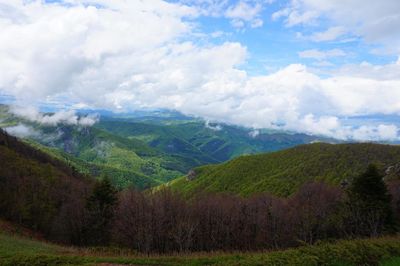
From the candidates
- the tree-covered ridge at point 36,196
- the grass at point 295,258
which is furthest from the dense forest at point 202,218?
the grass at point 295,258

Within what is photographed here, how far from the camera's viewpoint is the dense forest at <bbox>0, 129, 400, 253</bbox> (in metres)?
65.9

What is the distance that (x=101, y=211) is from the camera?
72.4 m

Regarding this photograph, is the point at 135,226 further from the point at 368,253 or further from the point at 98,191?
the point at 368,253

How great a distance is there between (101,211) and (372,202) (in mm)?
56427

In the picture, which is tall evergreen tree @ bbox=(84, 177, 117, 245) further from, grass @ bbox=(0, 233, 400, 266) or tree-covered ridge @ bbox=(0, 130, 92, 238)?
grass @ bbox=(0, 233, 400, 266)

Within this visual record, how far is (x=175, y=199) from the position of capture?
8681 centimetres

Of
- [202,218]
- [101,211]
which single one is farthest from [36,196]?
[202,218]

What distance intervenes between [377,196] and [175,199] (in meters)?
47.7

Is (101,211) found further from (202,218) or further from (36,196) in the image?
(36,196)

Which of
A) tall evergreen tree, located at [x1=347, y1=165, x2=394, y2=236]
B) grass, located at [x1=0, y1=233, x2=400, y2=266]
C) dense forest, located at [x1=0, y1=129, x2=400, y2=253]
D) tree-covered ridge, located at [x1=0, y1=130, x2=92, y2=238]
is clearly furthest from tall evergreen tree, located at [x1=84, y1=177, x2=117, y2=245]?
tall evergreen tree, located at [x1=347, y1=165, x2=394, y2=236]

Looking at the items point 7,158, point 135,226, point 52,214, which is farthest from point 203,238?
point 7,158

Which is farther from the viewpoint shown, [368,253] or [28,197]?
[28,197]

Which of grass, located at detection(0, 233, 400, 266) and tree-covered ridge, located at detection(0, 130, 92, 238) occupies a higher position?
grass, located at detection(0, 233, 400, 266)

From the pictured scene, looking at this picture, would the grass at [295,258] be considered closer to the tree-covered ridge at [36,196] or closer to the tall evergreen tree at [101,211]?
the tall evergreen tree at [101,211]
